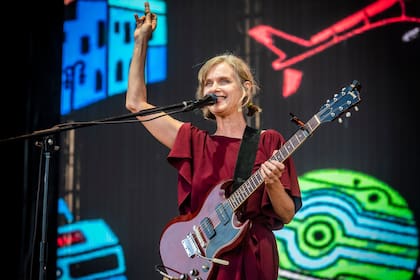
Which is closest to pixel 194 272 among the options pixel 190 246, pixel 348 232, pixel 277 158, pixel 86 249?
pixel 190 246

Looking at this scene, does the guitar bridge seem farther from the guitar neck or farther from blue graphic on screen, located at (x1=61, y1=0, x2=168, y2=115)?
blue graphic on screen, located at (x1=61, y1=0, x2=168, y2=115)

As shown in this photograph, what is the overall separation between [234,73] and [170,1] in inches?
67.7

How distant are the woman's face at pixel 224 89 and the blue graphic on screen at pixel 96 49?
5.44 ft

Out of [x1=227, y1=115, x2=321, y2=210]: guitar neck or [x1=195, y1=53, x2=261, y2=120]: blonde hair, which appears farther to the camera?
[x1=195, y1=53, x2=261, y2=120]: blonde hair

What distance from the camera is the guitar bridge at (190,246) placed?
207 cm

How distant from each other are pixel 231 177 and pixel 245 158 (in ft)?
0.29

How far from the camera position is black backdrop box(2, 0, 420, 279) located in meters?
3.40

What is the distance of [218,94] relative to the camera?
7.34 ft

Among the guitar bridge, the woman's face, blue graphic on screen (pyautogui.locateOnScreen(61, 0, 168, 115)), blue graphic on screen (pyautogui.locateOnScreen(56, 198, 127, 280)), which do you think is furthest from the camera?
blue graphic on screen (pyautogui.locateOnScreen(61, 0, 168, 115))

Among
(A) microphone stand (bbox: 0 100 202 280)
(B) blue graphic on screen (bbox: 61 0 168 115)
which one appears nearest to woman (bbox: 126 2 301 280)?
(A) microphone stand (bbox: 0 100 202 280)

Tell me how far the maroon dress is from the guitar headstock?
23cm

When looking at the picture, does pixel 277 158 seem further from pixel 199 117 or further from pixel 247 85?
pixel 199 117

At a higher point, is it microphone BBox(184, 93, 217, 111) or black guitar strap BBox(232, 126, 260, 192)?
microphone BBox(184, 93, 217, 111)

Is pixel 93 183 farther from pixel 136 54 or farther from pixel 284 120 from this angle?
pixel 136 54
